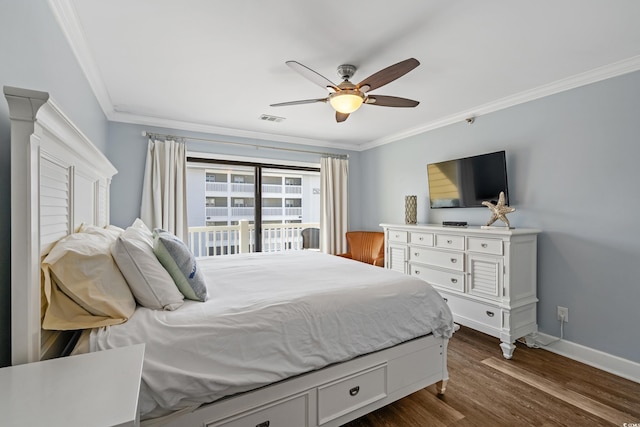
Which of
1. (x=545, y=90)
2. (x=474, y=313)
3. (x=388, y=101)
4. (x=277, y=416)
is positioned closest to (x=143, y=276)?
(x=277, y=416)

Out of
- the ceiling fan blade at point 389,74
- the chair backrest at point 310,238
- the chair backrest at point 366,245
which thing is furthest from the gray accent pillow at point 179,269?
the chair backrest at point 310,238

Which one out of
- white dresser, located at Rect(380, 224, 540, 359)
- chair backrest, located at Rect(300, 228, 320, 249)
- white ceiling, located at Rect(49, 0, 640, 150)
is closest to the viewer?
white ceiling, located at Rect(49, 0, 640, 150)

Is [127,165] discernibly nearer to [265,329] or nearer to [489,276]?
[265,329]

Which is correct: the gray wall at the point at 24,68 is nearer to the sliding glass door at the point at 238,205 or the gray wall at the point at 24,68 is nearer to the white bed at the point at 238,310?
the white bed at the point at 238,310

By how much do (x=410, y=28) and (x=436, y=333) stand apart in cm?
210

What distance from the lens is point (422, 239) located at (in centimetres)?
350

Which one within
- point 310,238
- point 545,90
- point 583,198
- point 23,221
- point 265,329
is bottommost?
point 265,329

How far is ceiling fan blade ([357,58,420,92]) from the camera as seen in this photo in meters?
1.88

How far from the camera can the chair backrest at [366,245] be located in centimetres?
457

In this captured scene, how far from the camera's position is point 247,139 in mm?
4375

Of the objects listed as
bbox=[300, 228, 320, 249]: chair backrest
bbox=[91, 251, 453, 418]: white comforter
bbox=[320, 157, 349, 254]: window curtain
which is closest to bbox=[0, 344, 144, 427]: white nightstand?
bbox=[91, 251, 453, 418]: white comforter

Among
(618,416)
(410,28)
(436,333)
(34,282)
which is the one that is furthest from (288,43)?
(618,416)

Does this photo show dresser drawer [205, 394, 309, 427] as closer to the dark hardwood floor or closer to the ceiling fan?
the dark hardwood floor

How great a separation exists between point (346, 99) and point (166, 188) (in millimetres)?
2686
